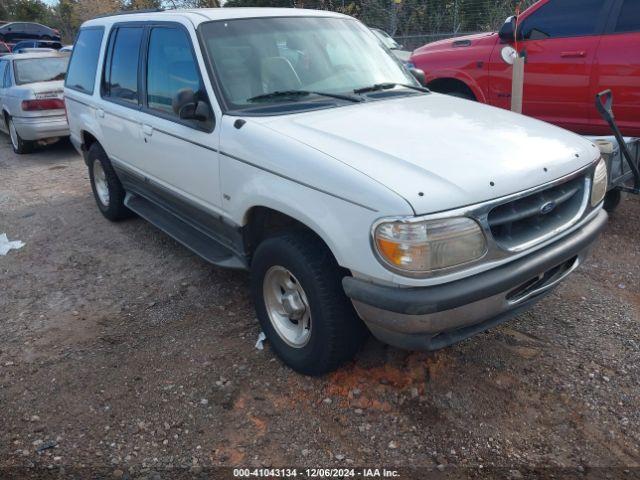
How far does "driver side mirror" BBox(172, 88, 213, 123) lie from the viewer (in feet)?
10.9

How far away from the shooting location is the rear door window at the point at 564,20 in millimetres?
5641

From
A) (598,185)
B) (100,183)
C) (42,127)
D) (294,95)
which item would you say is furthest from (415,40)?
(598,185)

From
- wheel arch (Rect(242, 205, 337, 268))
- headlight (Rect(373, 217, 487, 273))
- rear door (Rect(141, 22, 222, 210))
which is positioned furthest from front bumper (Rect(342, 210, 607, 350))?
rear door (Rect(141, 22, 222, 210))

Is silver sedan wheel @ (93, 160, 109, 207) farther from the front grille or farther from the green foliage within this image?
the green foliage

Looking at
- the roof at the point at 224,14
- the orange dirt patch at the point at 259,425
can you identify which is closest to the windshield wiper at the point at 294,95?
the roof at the point at 224,14

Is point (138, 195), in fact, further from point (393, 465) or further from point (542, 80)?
point (542, 80)

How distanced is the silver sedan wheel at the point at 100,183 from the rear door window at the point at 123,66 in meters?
0.98

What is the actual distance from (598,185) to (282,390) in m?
2.15

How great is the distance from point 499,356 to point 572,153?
48.0 inches

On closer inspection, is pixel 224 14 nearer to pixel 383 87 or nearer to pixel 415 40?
pixel 383 87

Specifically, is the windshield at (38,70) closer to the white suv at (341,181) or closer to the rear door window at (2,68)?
the rear door window at (2,68)

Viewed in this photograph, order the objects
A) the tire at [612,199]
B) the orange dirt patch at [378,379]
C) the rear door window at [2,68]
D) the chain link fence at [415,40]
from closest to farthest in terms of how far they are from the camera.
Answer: the orange dirt patch at [378,379]
the tire at [612,199]
the rear door window at [2,68]
the chain link fence at [415,40]

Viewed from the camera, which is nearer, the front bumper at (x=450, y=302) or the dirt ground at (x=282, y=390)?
the front bumper at (x=450, y=302)

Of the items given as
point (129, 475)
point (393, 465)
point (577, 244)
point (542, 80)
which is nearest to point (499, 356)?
point (577, 244)
